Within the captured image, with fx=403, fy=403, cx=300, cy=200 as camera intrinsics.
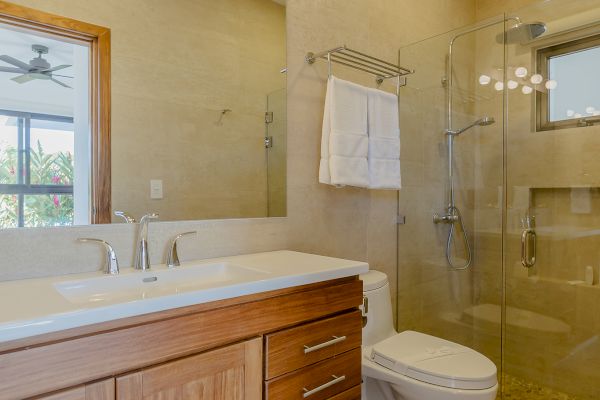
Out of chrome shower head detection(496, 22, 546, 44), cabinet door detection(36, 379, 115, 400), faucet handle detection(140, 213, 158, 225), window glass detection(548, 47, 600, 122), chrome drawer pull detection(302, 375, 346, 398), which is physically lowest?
Answer: chrome drawer pull detection(302, 375, 346, 398)

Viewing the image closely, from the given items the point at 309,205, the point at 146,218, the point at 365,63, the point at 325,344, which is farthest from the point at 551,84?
the point at 146,218

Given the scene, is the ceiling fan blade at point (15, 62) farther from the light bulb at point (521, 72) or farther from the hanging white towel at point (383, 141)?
the light bulb at point (521, 72)

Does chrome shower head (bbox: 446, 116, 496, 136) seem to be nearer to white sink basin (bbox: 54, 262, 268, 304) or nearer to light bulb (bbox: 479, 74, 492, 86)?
light bulb (bbox: 479, 74, 492, 86)

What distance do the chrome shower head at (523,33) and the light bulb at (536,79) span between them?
198 mm

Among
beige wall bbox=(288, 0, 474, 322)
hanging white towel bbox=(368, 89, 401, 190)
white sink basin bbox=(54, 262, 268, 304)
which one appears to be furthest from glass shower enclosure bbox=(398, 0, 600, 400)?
white sink basin bbox=(54, 262, 268, 304)

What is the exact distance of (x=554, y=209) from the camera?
7.26ft

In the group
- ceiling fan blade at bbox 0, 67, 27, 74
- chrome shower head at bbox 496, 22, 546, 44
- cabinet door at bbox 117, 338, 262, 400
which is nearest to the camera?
cabinet door at bbox 117, 338, 262, 400

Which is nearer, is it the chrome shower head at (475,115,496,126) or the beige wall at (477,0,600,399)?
the beige wall at (477,0,600,399)

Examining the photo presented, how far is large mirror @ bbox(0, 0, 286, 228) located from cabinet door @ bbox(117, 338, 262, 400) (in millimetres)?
583

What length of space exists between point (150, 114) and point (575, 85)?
2.14m

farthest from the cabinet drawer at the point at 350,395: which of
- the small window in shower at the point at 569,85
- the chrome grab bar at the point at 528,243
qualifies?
the small window in shower at the point at 569,85

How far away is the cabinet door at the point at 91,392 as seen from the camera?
80 cm

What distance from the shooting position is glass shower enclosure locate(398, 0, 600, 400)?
83.9 inches

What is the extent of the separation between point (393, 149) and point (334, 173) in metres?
0.43
